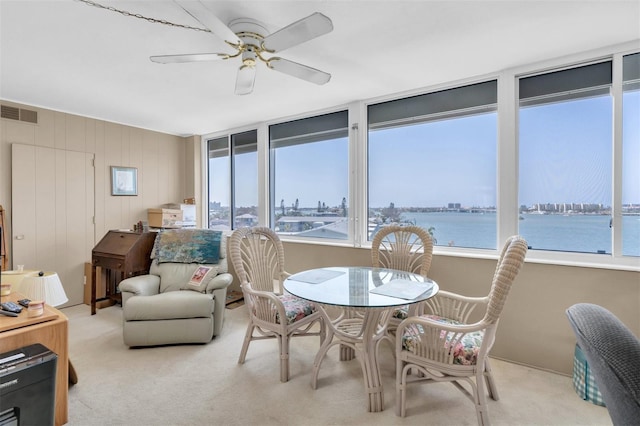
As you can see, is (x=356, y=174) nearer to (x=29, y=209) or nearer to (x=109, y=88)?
(x=109, y=88)

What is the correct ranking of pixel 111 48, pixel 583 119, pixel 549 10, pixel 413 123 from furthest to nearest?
pixel 413 123 < pixel 583 119 < pixel 111 48 < pixel 549 10

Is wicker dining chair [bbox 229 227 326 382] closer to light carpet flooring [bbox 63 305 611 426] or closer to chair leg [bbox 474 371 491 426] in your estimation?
light carpet flooring [bbox 63 305 611 426]

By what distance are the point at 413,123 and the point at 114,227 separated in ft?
13.5

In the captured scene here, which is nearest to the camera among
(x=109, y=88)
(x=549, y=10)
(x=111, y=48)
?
(x=549, y=10)

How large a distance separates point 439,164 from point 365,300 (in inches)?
74.1

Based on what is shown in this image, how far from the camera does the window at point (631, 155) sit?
88.5 inches

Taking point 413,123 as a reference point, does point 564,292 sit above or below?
below

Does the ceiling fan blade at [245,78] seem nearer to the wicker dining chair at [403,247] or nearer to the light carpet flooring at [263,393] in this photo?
the wicker dining chair at [403,247]

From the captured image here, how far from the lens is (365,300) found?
187cm

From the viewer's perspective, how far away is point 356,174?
355 centimetres

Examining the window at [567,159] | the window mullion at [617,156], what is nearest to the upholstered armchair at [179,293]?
the window at [567,159]

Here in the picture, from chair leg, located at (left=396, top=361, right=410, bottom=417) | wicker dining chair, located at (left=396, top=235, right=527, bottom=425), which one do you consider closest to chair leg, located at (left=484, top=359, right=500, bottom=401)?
wicker dining chair, located at (left=396, top=235, right=527, bottom=425)

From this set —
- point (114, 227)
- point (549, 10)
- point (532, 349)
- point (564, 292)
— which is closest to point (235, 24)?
point (549, 10)

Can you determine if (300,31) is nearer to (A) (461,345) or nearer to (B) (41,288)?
(A) (461,345)
